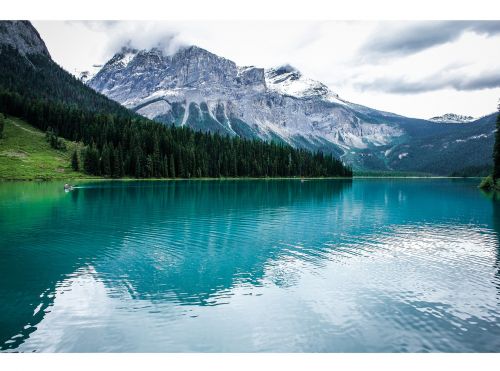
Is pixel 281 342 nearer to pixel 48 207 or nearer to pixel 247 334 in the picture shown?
pixel 247 334

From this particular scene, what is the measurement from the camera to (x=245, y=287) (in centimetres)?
2841

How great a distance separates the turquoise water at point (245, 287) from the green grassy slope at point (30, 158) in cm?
11097

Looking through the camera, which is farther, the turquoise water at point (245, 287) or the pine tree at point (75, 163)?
the pine tree at point (75, 163)

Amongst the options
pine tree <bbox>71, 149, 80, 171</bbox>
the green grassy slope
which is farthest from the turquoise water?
pine tree <bbox>71, 149, 80, 171</bbox>

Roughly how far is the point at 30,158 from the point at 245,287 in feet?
561

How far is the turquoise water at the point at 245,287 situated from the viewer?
20480 mm

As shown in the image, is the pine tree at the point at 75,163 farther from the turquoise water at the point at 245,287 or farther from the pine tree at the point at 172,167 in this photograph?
the turquoise water at the point at 245,287

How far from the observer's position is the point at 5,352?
18891mm

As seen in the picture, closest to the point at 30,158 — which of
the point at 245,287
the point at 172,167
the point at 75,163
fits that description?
the point at 75,163

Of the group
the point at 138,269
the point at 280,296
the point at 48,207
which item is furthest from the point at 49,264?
the point at 48,207

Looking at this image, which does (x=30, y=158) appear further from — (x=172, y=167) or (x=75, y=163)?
(x=172, y=167)

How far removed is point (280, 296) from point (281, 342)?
255 inches

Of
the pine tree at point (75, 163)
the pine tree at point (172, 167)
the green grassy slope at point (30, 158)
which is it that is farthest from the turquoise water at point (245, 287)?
the pine tree at point (172, 167)

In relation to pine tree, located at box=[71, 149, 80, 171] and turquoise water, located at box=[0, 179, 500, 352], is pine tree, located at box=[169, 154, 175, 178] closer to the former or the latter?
pine tree, located at box=[71, 149, 80, 171]
